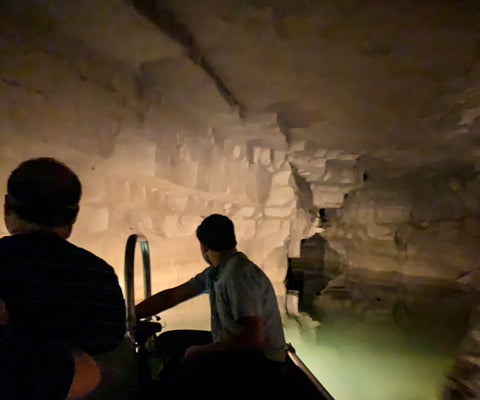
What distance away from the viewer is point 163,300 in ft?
4.68

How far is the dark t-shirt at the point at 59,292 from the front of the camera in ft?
2.23

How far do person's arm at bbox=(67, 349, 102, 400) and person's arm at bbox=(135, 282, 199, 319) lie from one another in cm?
64

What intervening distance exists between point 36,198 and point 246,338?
2.51ft

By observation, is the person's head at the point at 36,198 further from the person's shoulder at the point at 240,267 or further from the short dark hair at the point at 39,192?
the person's shoulder at the point at 240,267

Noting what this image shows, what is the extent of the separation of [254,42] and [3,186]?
1.40 meters

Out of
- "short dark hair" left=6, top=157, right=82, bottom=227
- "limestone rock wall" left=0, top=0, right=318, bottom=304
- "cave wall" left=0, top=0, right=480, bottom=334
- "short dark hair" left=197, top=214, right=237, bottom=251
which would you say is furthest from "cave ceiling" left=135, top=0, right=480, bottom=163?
"short dark hair" left=6, top=157, right=82, bottom=227

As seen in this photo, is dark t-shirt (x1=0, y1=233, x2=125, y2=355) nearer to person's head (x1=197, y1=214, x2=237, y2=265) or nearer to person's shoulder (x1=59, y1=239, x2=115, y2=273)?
person's shoulder (x1=59, y1=239, x2=115, y2=273)

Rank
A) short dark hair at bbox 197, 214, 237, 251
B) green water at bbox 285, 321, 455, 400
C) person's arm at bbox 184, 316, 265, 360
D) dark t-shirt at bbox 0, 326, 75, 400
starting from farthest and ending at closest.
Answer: green water at bbox 285, 321, 455, 400, short dark hair at bbox 197, 214, 237, 251, person's arm at bbox 184, 316, 265, 360, dark t-shirt at bbox 0, 326, 75, 400

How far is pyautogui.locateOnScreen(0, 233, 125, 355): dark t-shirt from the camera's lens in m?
0.68

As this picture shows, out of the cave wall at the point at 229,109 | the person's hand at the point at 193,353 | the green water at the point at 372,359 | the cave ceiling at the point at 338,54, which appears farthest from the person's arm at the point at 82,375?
the green water at the point at 372,359

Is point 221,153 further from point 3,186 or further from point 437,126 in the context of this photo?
point 437,126

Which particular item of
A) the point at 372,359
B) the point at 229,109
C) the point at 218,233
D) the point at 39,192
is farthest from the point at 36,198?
the point at 372,359

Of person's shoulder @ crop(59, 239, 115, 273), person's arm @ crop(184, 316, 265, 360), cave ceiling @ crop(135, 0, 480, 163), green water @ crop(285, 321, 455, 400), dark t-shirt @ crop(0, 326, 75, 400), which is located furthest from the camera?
green water @ crop(285, 321, 455, 400)

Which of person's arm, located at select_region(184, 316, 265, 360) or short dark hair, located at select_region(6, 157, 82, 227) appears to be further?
person's arm, located at select_region(184, 316, 265, 360)
